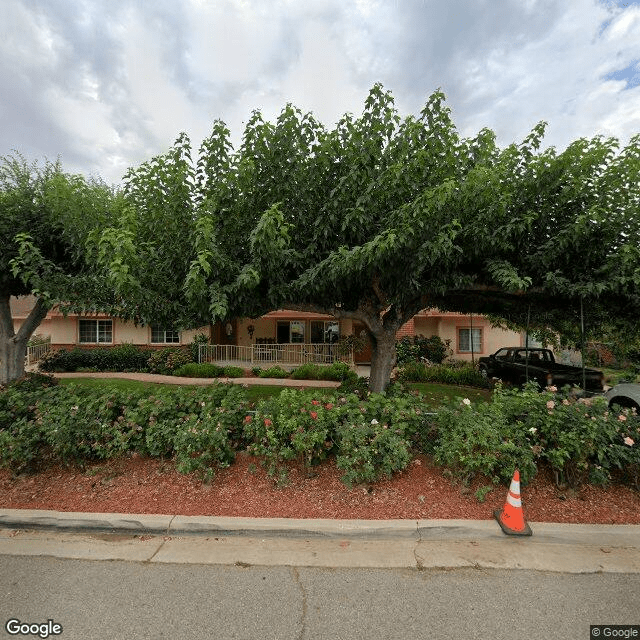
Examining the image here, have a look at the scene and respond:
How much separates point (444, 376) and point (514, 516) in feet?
29.4

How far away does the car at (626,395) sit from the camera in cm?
715

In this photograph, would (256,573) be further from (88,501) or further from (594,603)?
(594,603)

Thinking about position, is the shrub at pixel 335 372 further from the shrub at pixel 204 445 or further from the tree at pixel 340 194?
the shrub at pixel 204 445

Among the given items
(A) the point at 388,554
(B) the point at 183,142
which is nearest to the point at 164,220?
(B) the point at 183,142

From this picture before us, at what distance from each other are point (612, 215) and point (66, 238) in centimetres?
829

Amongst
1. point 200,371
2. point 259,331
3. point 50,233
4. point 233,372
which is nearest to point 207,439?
point 50,233

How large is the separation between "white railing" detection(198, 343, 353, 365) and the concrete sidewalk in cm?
1121

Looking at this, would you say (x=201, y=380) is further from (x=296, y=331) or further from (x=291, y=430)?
(x=291, y=430)

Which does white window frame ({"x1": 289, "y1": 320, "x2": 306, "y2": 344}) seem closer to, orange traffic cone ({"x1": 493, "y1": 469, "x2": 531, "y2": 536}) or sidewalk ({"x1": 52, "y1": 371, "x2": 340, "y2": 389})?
sidewalk ({"x1": 52, "y1": 371, "x2": 340, "y2": 389})

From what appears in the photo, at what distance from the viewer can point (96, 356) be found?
14.6m

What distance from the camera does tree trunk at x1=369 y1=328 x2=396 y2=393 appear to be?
640 cm

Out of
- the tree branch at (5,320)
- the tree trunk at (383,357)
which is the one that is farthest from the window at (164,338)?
the tree trunk at (383,357)

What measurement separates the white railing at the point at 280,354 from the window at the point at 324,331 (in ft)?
9.17

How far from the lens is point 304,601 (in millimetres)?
2355
